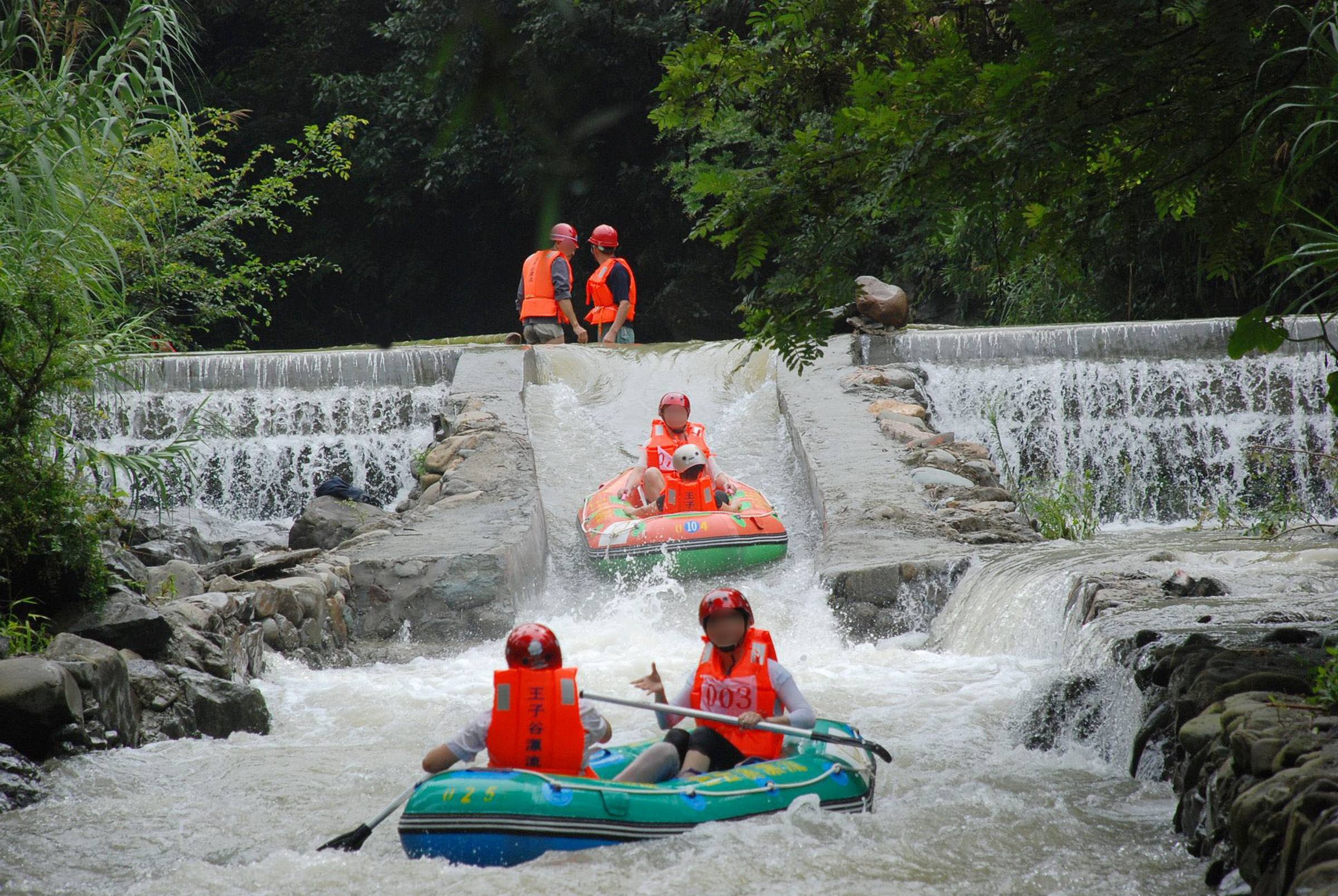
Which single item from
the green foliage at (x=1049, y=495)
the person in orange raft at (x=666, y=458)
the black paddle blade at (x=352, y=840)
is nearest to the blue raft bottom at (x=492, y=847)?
the black paddle blade at (x=352, y=840)

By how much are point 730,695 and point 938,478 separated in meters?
5.20

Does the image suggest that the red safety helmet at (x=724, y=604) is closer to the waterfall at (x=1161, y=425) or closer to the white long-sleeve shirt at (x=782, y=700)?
the white long-sleeve shirt at (x=782, y=700)

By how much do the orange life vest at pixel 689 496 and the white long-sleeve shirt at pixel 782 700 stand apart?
460 cm

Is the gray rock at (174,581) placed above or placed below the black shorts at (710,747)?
above

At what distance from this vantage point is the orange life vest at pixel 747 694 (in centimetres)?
432

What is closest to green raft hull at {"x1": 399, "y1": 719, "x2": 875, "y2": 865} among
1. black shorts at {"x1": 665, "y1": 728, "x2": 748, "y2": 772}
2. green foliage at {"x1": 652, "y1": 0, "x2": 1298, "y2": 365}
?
black shorts at {"x1": 665, "y1": 728, "x2": 748, "y2": 772}

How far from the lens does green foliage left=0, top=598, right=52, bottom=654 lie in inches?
193

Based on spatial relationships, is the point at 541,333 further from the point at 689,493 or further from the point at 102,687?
the point at 102,687

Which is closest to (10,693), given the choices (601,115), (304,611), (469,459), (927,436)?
(304,611)

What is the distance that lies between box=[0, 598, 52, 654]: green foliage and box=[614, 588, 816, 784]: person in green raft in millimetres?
2524

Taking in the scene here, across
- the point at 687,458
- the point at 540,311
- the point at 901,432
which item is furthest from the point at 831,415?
the point at 540,311

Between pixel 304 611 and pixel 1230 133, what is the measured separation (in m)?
5.40

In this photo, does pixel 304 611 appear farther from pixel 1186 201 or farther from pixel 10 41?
pixel 1186 201

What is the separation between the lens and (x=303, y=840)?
4.12m
